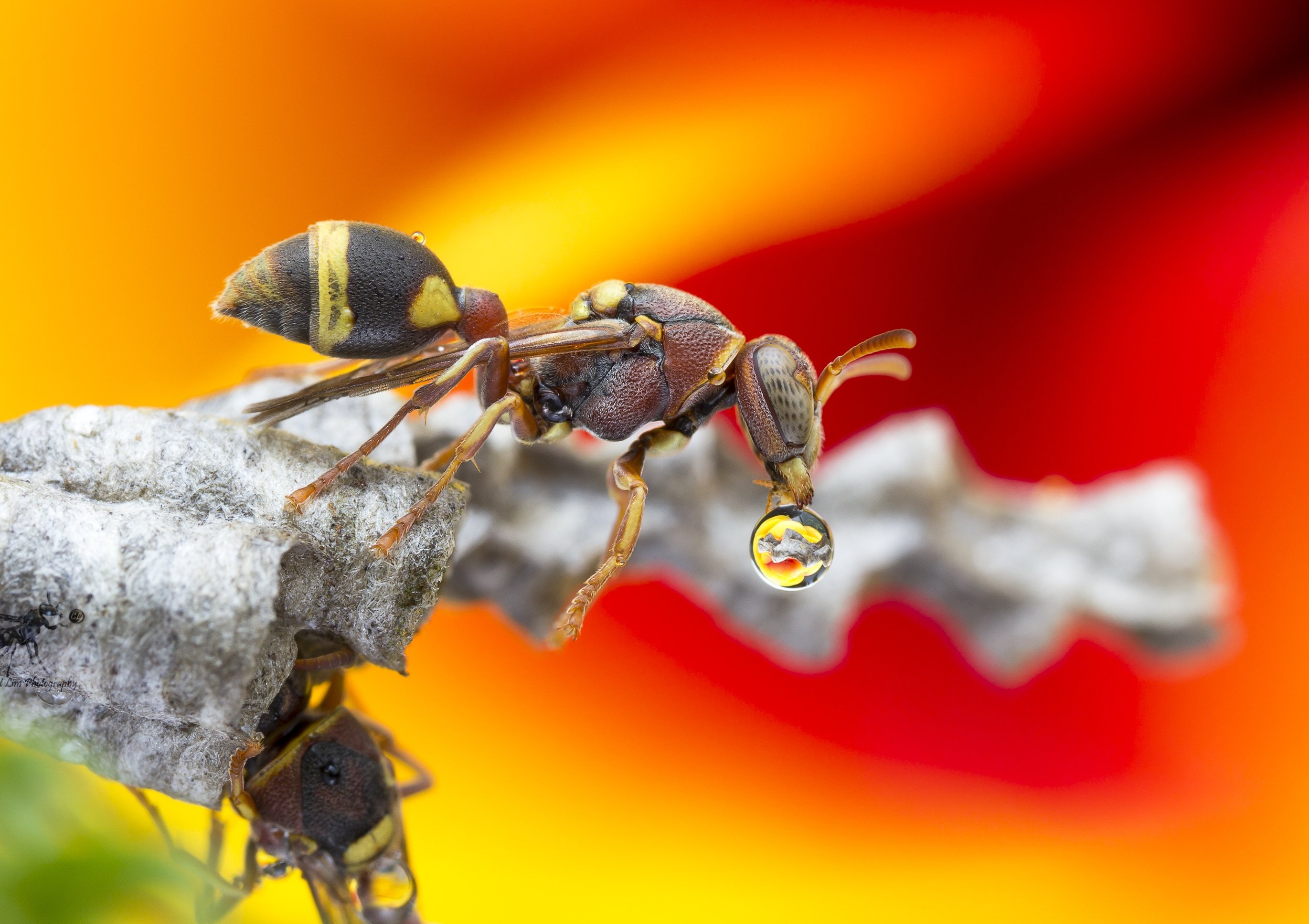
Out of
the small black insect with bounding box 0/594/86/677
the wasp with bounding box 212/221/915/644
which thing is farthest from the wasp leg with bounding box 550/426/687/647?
the small black insect with bounding box 0/594/86/677

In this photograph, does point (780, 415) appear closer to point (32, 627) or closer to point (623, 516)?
point (623, 516)

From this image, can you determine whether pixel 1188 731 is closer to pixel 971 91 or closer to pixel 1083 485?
pixel 1083 485

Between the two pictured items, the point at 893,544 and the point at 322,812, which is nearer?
the point at 322,812

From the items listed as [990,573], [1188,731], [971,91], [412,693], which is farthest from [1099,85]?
[412,693]

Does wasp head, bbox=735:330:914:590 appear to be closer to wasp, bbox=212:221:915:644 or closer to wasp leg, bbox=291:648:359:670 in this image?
wasp, bbox=212:221:915:644

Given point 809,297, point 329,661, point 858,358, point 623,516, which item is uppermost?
point 809,297

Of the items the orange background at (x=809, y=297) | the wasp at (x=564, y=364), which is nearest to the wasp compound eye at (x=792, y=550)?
the wasp at (x=564, y=364)

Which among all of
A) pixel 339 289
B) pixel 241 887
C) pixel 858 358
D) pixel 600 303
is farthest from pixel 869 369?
pixel 241 887

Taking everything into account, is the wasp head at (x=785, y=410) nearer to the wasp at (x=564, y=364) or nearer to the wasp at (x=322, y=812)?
the wasp at (x=564, y=364)
